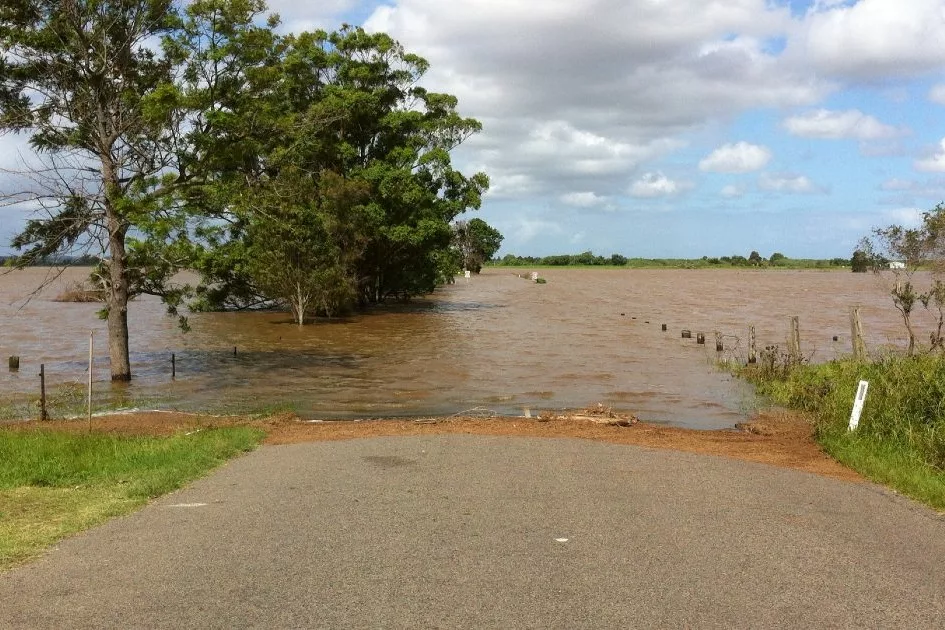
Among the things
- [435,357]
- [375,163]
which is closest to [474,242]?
[375,163]

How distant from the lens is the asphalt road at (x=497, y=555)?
5.44 metres

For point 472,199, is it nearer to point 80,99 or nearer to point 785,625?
point 80,99

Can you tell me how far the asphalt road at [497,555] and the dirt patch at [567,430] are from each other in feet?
6.51

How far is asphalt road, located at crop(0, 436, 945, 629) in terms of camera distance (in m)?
5.44

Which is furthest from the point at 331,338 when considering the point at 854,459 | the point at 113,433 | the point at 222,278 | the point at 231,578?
the point at 231,578

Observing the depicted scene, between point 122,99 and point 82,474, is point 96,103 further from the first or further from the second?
point 82,474

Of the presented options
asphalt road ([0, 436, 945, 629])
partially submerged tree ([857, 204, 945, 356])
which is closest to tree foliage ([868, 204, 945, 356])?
partially submerged tree ([857, 204, 945, 356])

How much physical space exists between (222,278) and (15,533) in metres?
37.9

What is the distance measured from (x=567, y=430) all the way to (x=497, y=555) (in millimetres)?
6760

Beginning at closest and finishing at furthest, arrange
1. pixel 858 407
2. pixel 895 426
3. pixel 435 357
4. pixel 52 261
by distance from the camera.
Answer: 1. pixel 895 426
2. pixel 858 407
3. pixel 52 261
4. pixel 435 357

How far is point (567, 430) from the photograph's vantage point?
43.3 feet

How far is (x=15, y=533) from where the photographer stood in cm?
696

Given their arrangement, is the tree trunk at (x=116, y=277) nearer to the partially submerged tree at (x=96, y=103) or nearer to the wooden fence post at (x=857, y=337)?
the partially submerged tree at (x=96, y=103)

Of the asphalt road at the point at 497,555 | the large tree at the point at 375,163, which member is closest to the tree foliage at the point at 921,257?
the asphalt road at the point at 497,555
